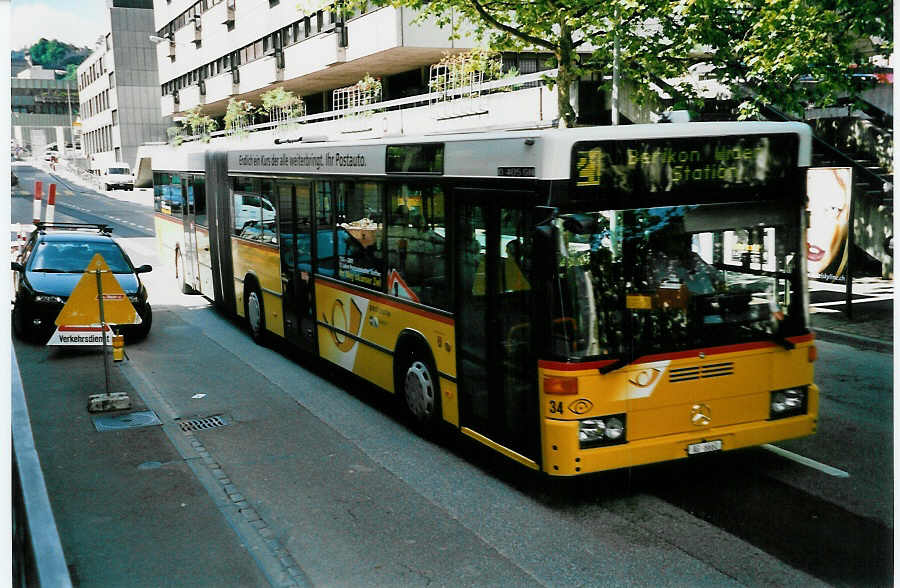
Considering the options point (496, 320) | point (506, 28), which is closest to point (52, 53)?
point (496, 320)

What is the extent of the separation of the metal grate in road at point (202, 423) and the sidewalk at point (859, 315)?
297 inches

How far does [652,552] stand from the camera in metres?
6.09

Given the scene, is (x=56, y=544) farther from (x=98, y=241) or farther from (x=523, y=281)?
(x=98, y=241)

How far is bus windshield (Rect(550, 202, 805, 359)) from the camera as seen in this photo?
6.41 metres

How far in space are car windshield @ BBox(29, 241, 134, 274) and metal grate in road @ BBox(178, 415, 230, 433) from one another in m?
5.25

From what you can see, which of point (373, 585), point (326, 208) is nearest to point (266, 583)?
point (373, 585)

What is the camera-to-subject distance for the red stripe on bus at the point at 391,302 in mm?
8164

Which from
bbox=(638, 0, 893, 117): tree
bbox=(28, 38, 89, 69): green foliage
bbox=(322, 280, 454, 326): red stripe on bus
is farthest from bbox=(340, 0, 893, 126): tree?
bbox=(28, 38, 89, 69): green foliage

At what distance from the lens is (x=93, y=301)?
31.7 ft

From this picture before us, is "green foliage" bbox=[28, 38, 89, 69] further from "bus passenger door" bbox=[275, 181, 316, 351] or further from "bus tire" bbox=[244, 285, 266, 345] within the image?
"bus tire" bbox=[244, 285, 266, 345]

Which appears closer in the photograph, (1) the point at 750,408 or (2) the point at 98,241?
(1) the point at 750,408

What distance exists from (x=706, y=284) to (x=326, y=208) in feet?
17.5

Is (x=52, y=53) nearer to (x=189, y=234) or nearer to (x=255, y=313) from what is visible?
(x=255, y=313)

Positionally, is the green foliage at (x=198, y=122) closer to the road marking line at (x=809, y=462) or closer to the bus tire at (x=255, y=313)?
the bus tire at (x=255, y=313)
